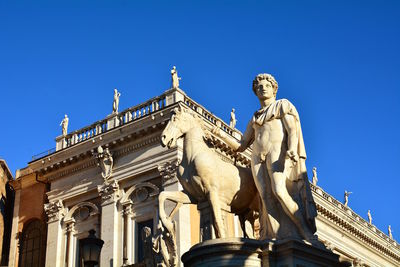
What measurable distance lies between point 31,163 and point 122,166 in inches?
222

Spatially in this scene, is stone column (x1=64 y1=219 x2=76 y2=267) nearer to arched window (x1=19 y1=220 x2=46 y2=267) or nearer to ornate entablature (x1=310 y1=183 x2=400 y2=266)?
arched window (x1=19 y1=220 x2=46 y2=267)

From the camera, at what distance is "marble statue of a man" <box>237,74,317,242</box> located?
8.81 m

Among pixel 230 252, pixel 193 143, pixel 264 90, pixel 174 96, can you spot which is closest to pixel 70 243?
pixel 174 96

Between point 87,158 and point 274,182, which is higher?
point 87,158

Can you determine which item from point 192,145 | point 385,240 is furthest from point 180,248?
point 385,240

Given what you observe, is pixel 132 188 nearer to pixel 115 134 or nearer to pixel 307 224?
pixel 115 134

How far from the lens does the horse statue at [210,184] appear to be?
357 inches

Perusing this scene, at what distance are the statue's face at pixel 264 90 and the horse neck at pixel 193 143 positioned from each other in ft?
3.41

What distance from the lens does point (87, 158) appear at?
30.3 m

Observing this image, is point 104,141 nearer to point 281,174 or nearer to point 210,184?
point 210,184

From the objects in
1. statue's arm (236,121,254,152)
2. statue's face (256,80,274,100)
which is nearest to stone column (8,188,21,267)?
statue's arm (236,121,254,152)

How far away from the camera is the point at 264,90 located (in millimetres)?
9766

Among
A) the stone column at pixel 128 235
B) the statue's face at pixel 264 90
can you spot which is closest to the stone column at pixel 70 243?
the stone column at pixel 128 235

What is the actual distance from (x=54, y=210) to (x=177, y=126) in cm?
2195
